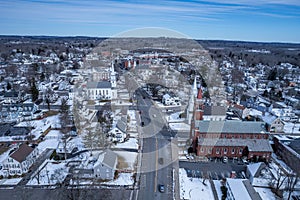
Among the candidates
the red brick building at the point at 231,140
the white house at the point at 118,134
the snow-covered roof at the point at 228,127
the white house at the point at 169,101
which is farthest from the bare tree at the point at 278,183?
the white house at the point at 169,101

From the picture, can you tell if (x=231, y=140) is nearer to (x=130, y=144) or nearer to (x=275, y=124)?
(x=275, y=124)

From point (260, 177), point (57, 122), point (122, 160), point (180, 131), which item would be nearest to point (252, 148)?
point (260, 177)

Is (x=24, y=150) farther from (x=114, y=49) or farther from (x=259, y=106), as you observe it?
(x=114, y=49)

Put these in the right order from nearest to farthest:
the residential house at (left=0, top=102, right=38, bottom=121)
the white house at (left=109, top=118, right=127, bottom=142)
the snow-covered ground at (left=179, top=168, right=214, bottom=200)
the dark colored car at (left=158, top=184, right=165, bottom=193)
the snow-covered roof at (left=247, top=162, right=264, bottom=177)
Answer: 1. the snow-covered ground at (left=179, top=168, right=214, bottom=200)
2. the dark colored car at (left=158, top=184, right=165, bottom=193)
3. the snow-covered roof at (left=247, top=162, right=264, bottom=177)
4. the white house at (left=109, top=118, right=127, bottom=142)
5. the residential house at (left=0, top=102, right=38, bottom=121)

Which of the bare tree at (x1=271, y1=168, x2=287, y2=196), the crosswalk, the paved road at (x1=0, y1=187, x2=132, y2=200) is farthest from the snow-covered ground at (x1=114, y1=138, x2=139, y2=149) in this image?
the bare tree at (x1=271, y1=168, x2=287, y2=196)

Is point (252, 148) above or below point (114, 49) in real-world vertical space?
below

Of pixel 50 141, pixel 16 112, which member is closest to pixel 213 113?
pixel 50 141

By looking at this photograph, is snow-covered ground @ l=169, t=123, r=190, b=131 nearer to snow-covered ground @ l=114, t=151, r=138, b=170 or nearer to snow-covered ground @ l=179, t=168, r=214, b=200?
snow-covered ground @ l=114, t=151, r=138, b=170
